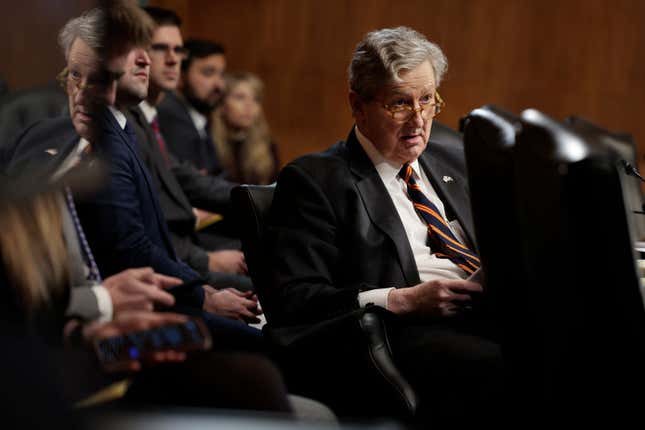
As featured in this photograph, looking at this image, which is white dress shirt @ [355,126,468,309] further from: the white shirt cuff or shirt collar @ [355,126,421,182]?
the white shirt cuff

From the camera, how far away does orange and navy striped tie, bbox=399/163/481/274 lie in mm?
2088

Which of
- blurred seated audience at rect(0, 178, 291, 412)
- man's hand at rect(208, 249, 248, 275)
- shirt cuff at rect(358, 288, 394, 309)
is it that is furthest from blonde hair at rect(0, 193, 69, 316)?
man's hand at rect(208, 249, 248, 275)

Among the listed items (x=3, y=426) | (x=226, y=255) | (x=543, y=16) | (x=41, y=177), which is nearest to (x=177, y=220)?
(x=226, y=255)

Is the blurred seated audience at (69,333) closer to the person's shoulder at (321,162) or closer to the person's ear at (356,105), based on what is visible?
the person's shoulder at (321,162)

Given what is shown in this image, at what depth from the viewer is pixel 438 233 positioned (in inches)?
83.0

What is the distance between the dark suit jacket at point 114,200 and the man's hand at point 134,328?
13cm

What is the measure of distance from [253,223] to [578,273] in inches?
40.7

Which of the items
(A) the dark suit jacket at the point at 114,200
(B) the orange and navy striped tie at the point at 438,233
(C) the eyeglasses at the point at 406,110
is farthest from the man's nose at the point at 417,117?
(A) the dark suit jacket at the point at 114,200

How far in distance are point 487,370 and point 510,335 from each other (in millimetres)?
241

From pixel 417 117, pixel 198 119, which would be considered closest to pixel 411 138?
pixel 417 117

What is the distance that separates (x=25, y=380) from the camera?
1083 millimetres

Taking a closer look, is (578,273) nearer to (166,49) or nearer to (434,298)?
(434,298)

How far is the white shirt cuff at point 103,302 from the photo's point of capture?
1245 millimetres

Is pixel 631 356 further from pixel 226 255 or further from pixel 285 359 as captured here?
pixel 226 255
